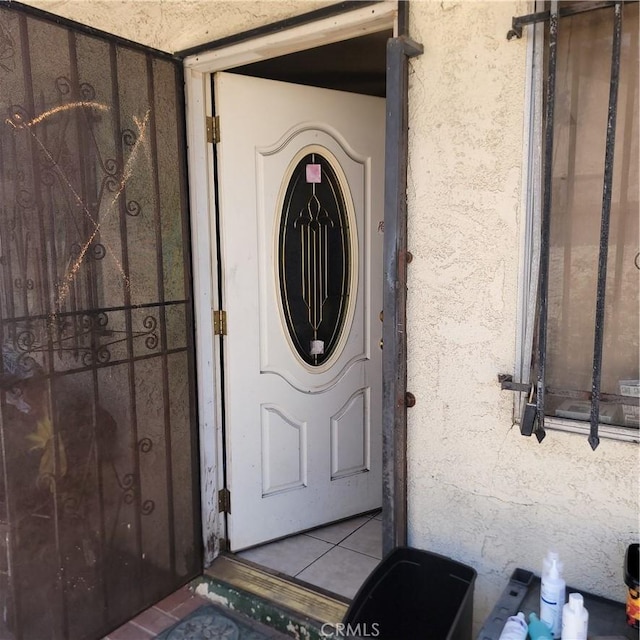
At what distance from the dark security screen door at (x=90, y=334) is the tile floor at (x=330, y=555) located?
17.8 inches

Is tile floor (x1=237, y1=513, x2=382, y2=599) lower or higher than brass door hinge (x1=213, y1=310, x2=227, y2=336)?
lower

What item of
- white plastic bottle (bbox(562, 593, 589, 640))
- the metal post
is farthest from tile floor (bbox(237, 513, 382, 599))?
the metal post

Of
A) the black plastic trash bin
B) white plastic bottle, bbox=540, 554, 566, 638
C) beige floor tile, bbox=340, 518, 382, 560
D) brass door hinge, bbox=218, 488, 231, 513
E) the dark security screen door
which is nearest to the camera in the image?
white plastic bottle, bbox=540, 554, 566, 638

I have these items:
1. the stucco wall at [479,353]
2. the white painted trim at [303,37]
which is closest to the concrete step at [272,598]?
the stucco wall at [479,353]

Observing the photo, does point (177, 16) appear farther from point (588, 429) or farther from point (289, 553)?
point (289, 553)

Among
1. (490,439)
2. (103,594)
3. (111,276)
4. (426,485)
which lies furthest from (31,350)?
(490,439)

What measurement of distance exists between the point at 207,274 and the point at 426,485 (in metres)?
1.28

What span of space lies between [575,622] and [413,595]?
2.01ft

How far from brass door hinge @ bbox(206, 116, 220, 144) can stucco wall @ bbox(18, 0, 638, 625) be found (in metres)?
0.67

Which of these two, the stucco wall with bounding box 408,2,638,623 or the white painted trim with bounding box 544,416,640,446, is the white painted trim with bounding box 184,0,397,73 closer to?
the stucco wall with bounding box 408,2,638,623

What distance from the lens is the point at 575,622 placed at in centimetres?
129

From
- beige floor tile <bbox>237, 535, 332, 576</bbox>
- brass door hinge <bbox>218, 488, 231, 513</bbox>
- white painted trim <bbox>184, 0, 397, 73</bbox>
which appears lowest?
beige floor tile <bbox>237, 535, 332, 576</bbox>

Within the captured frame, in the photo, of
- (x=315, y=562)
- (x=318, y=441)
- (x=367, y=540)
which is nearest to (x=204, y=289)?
(x=318, y=441)

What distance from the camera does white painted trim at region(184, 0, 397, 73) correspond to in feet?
5.93
